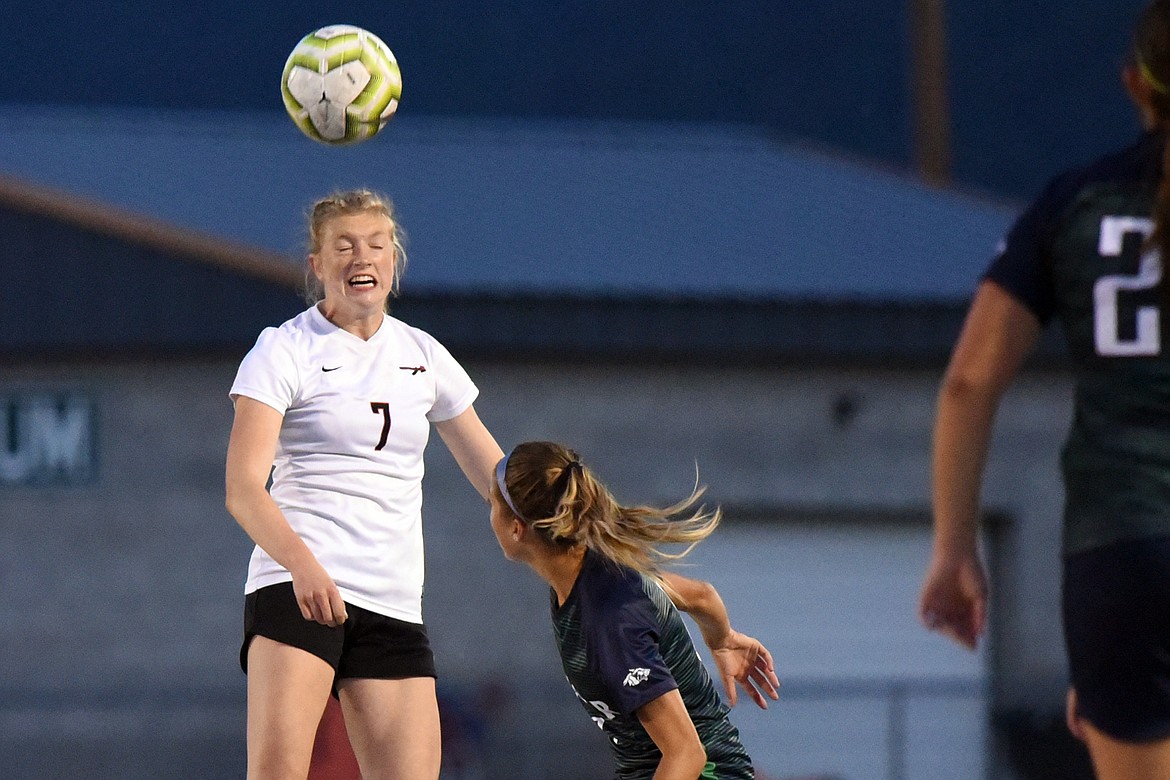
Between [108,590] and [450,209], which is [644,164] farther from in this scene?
[108,590]

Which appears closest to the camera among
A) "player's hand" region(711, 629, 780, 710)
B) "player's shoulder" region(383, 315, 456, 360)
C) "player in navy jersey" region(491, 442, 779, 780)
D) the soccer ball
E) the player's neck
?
"player in navy jersey" region(491, 442, 779, 780)

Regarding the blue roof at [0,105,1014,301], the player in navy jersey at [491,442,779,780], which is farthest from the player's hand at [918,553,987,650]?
the blue roof at [0,105,1014,301]

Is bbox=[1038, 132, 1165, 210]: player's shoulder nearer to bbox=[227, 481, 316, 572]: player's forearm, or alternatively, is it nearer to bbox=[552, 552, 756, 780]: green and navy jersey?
bbox=[552, 552, 756, 780]: green and navy jersey

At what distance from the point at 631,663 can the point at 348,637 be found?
0.97m

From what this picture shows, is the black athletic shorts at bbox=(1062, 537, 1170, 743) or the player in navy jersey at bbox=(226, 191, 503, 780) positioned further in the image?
the player in navy jersey at bbox=(226, 191, 503, 780)

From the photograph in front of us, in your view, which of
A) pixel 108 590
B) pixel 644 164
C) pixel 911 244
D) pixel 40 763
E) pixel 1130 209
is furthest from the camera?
pixel 644 164

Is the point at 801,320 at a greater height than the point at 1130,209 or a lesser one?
lesser

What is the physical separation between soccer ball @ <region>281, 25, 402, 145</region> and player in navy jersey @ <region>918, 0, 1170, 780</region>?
3.49 meters

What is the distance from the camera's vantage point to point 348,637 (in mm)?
5168

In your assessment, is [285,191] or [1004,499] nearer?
[1004,499]

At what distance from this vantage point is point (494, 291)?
15.0 m

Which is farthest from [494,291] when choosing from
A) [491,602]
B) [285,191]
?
[285,191]

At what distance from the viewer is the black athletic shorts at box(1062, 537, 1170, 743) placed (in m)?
3.18

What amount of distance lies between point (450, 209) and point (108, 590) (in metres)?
5.11
